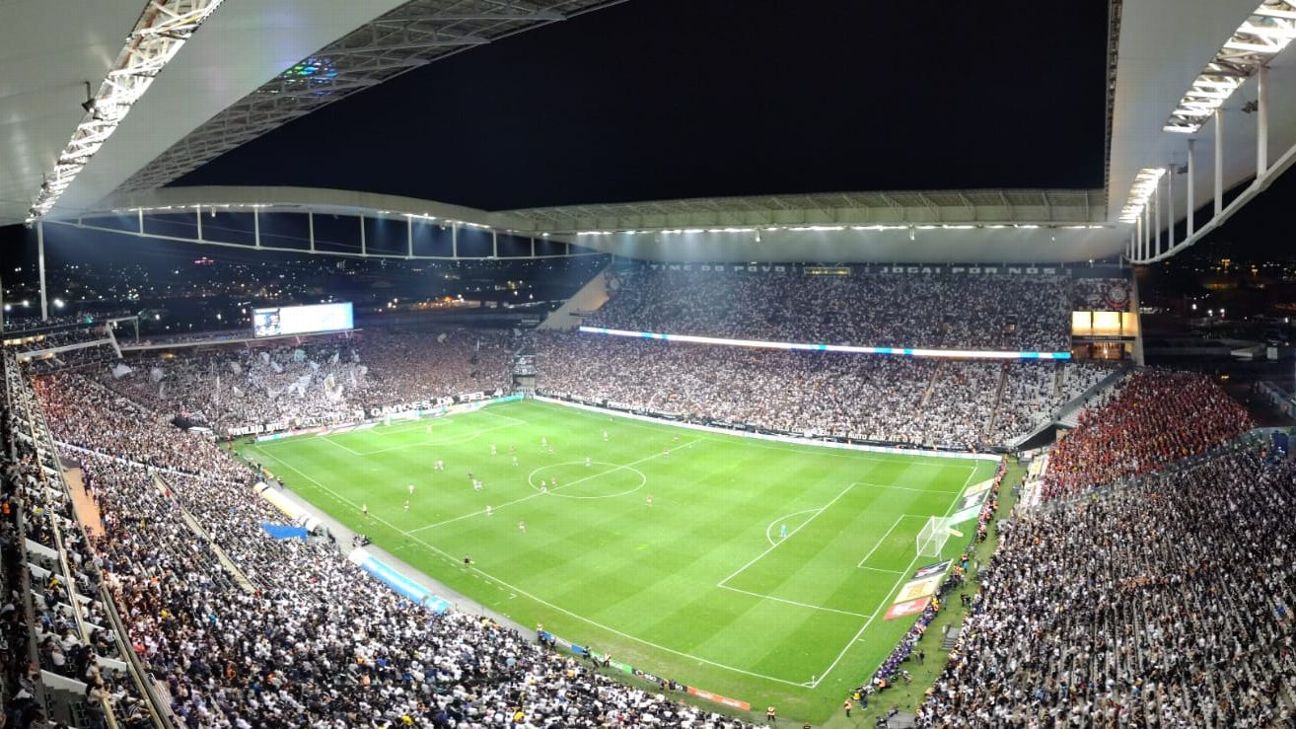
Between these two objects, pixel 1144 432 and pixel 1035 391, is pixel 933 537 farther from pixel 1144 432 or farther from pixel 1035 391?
pixel 1035 391

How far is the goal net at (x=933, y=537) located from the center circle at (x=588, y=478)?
13284mm

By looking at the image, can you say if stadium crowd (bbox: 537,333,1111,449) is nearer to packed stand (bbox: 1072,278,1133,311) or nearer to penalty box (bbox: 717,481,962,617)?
packed stand (bbox: 1072,278,1133,311)

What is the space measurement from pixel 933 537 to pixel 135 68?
28.8m

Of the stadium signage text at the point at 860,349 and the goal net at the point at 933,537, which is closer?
the goal net at the point at 933,537

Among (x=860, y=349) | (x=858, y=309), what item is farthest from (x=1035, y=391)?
(x=858, y=309)

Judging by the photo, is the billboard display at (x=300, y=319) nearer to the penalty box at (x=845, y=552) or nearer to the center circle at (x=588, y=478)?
the center circle at (x=588, y=478)

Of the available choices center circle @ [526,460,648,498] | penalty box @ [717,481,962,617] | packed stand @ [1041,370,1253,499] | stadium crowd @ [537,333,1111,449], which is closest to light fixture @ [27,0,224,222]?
penalty box @ [717,481,962,617]

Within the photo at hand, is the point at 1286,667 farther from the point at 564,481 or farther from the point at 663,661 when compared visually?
the point at 564,481

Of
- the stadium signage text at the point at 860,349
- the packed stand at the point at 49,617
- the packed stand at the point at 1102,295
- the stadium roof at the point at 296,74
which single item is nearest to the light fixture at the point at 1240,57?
the stadium roof at the point at 296,74

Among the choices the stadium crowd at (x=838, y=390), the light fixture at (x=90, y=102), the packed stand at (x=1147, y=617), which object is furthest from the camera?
the stadium crowd at (x=838, y=390)

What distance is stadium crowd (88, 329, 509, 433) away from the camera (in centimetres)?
5075

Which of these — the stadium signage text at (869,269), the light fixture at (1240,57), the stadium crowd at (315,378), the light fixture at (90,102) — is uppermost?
the light fixture at (90,102)

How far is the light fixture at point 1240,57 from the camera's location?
8883mm

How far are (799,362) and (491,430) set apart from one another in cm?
2110
